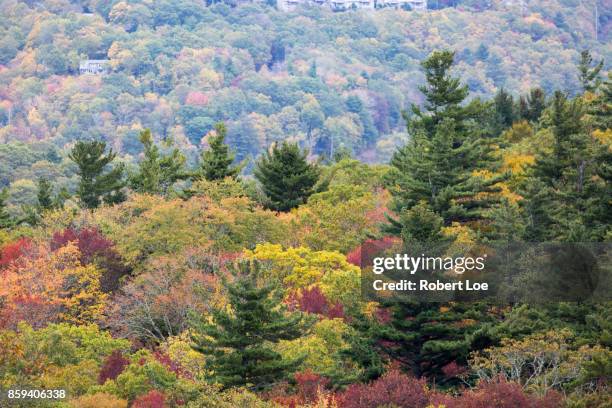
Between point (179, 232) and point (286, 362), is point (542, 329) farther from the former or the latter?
point (179, 232)

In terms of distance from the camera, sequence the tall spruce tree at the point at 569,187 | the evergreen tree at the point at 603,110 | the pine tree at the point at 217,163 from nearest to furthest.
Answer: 1. the tall spruce tree at the point at 569,187
2. the evergreen tree at the point at 603,110
3. the pine tree at the point at 217,163

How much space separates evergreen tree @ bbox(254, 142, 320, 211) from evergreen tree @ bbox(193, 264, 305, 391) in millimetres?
28284

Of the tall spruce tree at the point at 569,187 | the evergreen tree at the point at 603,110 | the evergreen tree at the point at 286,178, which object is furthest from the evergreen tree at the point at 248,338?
the evergreen tree at the point at 603,110

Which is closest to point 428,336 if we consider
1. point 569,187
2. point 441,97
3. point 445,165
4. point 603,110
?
point 569,187

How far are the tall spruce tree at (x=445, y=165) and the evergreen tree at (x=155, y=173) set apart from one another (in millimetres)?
14457

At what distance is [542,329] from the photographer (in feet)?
109

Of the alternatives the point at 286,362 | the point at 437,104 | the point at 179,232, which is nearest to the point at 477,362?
the point at 286,362

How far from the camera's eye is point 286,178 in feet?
198

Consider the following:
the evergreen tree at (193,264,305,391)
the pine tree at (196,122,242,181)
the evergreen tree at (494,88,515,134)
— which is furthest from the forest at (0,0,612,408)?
the evergreen tree at (494,88,515,134)

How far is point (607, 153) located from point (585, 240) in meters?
6.63

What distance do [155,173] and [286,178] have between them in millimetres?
8383

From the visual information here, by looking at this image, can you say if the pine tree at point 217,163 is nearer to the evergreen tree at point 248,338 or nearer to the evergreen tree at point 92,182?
the evergreen tree at point 92,182

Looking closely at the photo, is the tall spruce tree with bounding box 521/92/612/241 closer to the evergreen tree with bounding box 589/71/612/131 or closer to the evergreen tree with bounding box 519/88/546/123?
the evergreen tree with bounding box 589/71/612/131

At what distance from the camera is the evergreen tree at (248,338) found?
31031 mm
